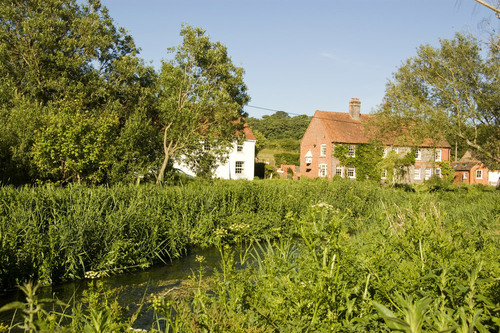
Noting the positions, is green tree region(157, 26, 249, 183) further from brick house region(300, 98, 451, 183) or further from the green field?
brick house region(300, 98, 451, 183)

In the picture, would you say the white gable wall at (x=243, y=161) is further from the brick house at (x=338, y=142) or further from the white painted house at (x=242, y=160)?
the brick house at (x=338, y=142)

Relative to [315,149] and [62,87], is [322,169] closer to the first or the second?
[315,149]

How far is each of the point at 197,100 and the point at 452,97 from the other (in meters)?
14.4

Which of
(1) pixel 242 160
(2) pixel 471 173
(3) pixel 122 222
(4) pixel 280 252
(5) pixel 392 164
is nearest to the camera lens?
(4) pixel 280 252

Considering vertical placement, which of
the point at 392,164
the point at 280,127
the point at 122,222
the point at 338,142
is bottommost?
the point at 122,222

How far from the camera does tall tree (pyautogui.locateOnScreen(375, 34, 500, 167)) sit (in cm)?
2192

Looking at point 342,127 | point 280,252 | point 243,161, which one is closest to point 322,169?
point 342,127

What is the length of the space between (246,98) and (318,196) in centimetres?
901

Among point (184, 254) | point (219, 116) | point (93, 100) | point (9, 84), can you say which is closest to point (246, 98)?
point (219, 116)

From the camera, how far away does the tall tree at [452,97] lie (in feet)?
71.9

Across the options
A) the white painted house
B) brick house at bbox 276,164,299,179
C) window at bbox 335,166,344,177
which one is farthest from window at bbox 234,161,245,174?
window at bbox 335,166,344,177

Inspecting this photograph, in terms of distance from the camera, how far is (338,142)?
40656 millimetres

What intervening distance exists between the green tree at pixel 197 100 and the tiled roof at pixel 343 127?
21.2 m

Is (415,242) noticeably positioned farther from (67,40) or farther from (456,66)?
(456,66)
